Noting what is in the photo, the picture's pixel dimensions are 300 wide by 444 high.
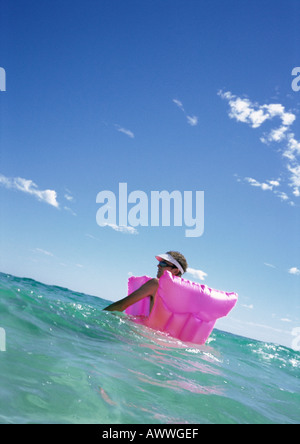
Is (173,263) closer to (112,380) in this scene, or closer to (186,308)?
(186,308)

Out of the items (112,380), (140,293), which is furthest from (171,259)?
(112,380)

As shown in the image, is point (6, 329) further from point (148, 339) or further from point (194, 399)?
point (194, 399)

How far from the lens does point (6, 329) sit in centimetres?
370

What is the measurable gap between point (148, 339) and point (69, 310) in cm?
170

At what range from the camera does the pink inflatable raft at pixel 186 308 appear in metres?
5.01

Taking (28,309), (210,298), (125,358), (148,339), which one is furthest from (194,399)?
(28,309)

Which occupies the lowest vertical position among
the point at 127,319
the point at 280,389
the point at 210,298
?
the point at 280,389

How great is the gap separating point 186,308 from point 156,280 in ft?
2.03

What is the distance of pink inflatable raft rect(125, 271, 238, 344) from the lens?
16.4 ft

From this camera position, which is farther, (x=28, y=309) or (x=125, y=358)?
(x=28, y=309)

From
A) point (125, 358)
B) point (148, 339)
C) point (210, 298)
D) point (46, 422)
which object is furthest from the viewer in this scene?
point (210, 298)
